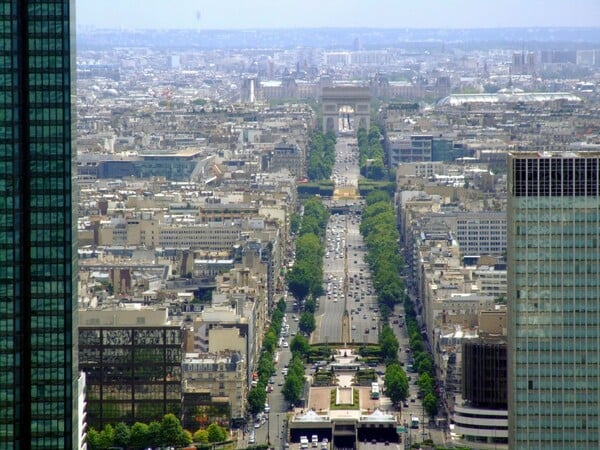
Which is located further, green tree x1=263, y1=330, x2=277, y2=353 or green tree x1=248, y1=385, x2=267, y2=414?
green tree x1=263, y1=330, x2=277, y2=353

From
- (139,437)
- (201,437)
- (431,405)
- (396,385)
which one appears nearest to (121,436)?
(139,437)

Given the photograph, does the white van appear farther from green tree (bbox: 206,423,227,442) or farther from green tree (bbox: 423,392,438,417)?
green tree (bbox: 423,392,438,417)

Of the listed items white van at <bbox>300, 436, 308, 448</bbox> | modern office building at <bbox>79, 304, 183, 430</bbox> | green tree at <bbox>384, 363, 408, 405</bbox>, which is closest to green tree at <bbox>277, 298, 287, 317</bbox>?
green tree at <bbox>384, 363, 408, 405</bbox>

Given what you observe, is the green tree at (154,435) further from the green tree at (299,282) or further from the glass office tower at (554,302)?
the green tree at (299,282)

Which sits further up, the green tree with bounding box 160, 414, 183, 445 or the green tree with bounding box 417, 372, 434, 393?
the green tree with bounding box 417, 372, 434, 393

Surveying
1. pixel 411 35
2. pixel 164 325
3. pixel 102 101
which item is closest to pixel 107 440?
pixel 164 325
